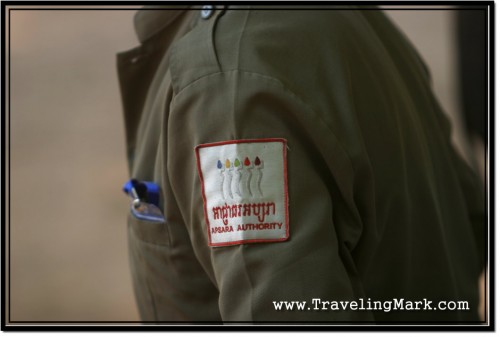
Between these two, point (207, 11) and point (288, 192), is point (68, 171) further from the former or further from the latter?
point (288, 192)

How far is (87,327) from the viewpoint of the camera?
4.48ft

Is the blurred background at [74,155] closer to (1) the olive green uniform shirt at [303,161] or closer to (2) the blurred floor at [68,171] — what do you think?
(2) the blurred floor at [68,171]

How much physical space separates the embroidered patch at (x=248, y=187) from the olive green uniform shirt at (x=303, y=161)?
1cm

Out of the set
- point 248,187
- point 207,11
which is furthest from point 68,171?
point 248,187

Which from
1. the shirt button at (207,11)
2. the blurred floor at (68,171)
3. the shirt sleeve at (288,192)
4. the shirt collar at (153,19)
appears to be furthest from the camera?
the blurred floor at (68,171)

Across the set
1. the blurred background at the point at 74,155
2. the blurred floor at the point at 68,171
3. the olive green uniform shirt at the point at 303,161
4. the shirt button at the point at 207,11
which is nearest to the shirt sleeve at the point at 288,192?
the olive green uniform shirt at the point at 303,161

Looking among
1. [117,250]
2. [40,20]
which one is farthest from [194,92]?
[40,20]

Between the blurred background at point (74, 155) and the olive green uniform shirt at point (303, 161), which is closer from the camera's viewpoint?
the olive green uniform shirt at point (303, 161)

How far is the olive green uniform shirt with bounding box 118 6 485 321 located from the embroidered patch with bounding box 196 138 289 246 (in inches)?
0.5

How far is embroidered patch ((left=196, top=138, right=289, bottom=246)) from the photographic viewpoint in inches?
40.8

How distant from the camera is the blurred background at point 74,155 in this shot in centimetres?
322

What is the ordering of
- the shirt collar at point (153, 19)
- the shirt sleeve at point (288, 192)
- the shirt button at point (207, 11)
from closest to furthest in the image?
the shirt sleeve at point (288, 192), the shirt button at point (207, 11), the shirt collar at point (153, 19)

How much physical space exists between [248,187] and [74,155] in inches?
125

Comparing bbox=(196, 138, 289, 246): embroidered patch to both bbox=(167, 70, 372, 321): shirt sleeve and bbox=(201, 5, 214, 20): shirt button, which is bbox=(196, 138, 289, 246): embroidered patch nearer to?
bbox=(167, 70, 372, 321): shirt sleeve
